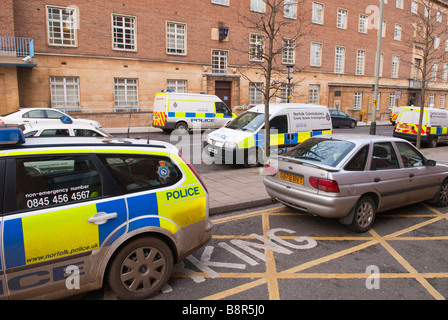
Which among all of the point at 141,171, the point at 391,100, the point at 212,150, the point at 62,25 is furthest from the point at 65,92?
the point at 391,100

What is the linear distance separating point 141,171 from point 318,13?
32962 mm

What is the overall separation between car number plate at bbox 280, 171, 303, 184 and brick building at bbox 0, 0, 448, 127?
9.43 m

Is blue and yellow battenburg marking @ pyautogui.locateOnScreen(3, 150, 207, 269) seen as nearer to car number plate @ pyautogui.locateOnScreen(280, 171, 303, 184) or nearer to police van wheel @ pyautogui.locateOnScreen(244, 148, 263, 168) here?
car number plate @ pyautogui.locateOnScreen(280, 171, 303, 184)

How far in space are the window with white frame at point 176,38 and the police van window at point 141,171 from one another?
22438mm

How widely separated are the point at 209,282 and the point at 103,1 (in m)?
22.5

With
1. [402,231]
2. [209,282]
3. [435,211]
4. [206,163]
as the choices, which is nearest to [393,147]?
[402,231]

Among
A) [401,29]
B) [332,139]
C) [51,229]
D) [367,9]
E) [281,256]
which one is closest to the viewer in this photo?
[51,229]

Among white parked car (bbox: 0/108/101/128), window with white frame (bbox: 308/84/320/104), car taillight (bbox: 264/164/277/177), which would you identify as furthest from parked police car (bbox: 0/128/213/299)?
window with white frame (bbox: 308/84/320/104)

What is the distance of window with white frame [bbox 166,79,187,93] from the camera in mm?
24945

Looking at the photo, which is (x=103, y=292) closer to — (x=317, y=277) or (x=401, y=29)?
(x=317, y=277)

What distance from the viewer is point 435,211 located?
274 inches

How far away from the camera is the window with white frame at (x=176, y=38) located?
2447 centimetres

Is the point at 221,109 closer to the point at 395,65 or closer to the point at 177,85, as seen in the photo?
the point at 177,85

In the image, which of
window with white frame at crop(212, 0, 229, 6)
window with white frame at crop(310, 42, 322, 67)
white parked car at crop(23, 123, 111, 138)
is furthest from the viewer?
window with white frame at crop(310, 42, 322, 67)
